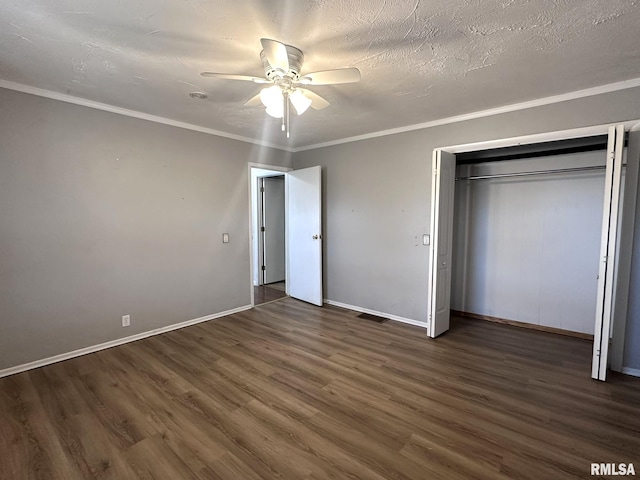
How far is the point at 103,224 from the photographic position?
3174 millimetres

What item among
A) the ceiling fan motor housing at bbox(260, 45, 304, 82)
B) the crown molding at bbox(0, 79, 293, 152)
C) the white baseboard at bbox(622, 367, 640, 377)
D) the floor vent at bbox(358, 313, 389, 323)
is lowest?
the floor vent at bbox(358, 313, 389, 323)

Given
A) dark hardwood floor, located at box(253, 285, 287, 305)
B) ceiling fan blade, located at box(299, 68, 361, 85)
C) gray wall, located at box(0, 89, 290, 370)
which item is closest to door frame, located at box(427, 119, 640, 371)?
ceiling fan blade, located at box(299, 68, 361, 85)

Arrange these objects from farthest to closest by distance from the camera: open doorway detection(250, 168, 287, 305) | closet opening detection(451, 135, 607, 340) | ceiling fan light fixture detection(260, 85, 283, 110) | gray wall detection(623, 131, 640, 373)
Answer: open doorway detection(250, 168, 287, 305)
closet opening detection(451, 135, 607, 340)
gray wall detection(623, 131, 640, 373)
ceiling fan light fixture detection(260, 85, 283, 110)

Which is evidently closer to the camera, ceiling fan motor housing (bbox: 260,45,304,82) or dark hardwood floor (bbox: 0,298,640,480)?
dark hardwood floor (bbox: 0,298,640,480)

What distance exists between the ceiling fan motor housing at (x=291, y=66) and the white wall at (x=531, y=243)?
3156mm

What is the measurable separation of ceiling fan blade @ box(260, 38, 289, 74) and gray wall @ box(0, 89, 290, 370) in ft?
7.64

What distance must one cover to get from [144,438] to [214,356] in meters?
1.15

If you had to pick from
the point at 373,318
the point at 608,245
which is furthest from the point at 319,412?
the point at 608,245

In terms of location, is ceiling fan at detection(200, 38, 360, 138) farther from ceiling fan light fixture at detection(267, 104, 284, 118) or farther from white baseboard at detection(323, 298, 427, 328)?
white baseboard at detection(323, 298, 427, 328)

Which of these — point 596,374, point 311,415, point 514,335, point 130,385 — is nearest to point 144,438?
point 130,385

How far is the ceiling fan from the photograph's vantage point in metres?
1.83

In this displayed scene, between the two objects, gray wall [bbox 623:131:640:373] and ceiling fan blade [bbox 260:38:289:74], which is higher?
ceiling fan blade [bbox 260:38:289:74]

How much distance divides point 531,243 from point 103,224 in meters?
5.06

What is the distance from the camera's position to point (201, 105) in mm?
3129
